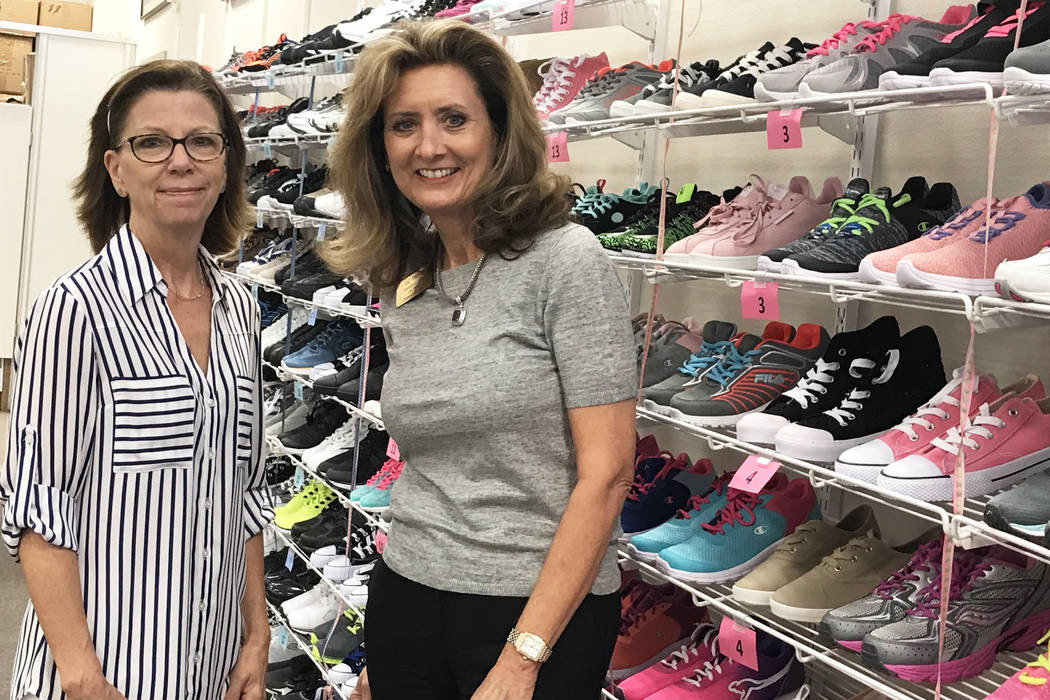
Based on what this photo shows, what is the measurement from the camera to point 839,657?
5.78 ft

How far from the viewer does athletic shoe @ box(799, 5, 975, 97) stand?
1828 millimetres

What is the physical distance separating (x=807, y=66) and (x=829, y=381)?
60cm

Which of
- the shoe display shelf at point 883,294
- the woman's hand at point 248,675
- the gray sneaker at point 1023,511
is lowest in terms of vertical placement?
the woman's hand at point 248,675

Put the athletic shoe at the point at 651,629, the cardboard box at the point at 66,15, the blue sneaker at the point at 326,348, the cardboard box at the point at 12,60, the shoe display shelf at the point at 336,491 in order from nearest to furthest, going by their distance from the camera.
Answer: the athletic shoe at the point at 651,629, the shoe display shelf at the point at 336,491, the blue sneaker at the point at 326,348, the cardboard box at the point at 12,60, the cardboard box at the point at 66,15

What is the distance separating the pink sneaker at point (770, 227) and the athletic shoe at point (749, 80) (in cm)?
24

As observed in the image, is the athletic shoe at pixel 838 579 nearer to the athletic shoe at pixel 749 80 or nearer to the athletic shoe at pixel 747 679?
the athletic shoe at pixel 747 679

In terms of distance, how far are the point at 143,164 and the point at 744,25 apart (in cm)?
173

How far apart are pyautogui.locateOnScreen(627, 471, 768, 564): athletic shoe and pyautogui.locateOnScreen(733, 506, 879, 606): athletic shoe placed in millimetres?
163

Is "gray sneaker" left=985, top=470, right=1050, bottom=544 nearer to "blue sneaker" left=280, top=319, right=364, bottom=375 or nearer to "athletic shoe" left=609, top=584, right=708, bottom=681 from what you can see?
"athletic shoe" left=609, top=584, right=708, bottom=681

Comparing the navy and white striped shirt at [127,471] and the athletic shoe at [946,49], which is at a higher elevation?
the athletic shoe at [946,49]

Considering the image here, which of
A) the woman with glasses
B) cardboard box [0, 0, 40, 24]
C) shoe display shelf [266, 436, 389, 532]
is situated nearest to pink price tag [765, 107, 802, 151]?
the woman with glasses

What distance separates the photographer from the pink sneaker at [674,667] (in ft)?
7.02

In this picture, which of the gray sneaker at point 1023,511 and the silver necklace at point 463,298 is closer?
the gray sneaker at point 1023,511

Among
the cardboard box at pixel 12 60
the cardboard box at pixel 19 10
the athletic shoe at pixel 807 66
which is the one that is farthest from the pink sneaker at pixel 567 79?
the cardboard box at pixel 19 10
